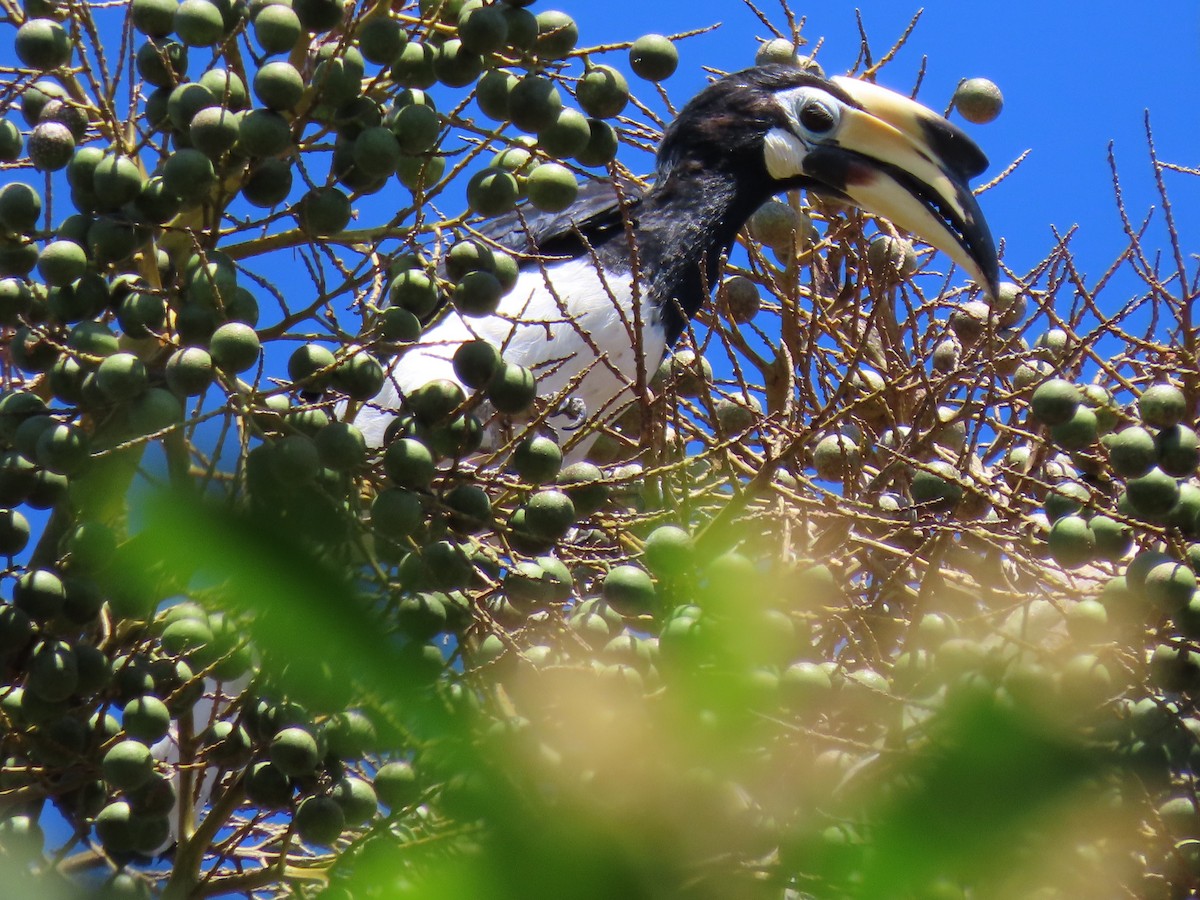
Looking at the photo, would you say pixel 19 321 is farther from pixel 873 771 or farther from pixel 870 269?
pixel 870 269

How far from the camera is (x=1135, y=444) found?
5.84 ft

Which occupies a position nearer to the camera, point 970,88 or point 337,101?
point 337,101

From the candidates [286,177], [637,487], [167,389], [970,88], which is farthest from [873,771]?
[970,88]

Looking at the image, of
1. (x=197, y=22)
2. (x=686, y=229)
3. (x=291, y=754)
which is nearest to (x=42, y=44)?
(x=197, y=22)

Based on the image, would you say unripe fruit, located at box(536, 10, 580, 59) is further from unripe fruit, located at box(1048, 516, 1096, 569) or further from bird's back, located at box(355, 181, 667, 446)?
bird's back, located at box(355, 181, 667, 446)

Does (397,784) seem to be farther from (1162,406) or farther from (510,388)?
(1162,406)

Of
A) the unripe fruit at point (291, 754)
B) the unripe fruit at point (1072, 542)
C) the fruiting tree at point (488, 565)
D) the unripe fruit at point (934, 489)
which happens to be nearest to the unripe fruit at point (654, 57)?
the fruiting tree at point (488, 565)

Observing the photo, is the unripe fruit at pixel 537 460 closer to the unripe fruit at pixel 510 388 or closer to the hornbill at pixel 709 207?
the unripe fruit at pixel 510 388

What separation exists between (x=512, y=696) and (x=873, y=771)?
0.44 ft

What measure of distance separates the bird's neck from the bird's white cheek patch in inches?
2.0

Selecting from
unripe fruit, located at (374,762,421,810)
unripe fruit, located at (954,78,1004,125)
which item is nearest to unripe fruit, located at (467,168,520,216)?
unripe fruit, located at (374,762,421,810)

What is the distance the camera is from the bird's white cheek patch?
10.8 ft

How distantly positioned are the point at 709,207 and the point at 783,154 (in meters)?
0.22

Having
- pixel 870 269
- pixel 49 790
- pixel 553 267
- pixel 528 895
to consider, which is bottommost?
pixel 528 895
